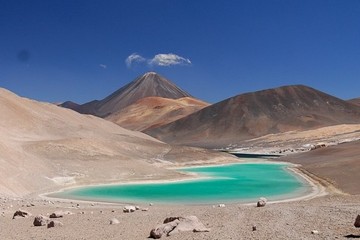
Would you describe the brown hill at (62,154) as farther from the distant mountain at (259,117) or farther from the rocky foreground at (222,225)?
the distant mountain at (259,117)

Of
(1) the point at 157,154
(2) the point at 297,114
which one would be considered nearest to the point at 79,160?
(1) the point at 157,154

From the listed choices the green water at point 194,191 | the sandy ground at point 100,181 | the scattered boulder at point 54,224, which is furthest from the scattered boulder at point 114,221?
the green water at point 194,191

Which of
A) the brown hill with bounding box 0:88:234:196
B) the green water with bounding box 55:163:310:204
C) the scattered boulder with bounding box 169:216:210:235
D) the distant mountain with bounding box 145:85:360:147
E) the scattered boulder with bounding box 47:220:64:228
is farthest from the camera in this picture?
the distant mountain with bounding box 145:85:360:147

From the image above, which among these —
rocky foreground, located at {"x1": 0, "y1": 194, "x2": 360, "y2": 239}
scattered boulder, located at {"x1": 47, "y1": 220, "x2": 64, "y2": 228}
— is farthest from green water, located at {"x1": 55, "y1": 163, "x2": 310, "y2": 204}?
scattered boulder, located at {"x1": 47, "y1": 220, "x2": 64, "y2": 228}

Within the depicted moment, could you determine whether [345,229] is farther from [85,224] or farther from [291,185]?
[291,185]

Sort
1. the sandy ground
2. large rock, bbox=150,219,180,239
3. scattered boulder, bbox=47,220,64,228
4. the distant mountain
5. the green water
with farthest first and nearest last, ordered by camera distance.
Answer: the distant mountain < the green water < scattered boulder, bbox=47,220,64,228 < the sandy ground < large rock, bbox=150,219,180,239

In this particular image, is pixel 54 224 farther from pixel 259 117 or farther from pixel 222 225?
pixel 259 117

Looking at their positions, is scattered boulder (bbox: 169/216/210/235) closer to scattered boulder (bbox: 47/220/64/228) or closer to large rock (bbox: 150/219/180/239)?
large rock (bbox: 150/219/180/239)
